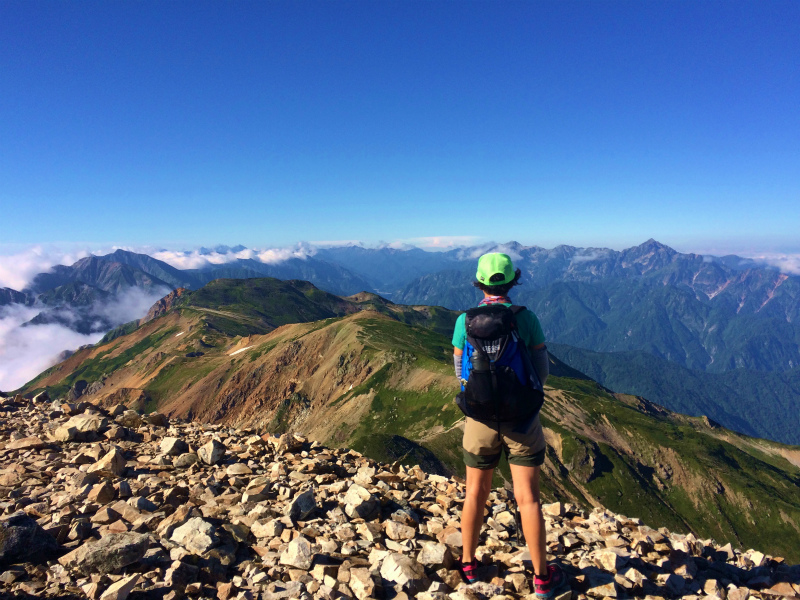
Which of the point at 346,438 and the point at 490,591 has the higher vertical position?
the point at 490,591

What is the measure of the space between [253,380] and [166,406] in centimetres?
3505

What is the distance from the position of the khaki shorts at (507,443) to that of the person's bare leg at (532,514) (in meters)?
0.17

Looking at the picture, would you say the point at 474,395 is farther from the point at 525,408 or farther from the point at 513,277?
the point at 513,277

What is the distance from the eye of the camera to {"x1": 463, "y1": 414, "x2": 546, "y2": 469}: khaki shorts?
6281mm

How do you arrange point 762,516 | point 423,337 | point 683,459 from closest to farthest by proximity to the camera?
point 762,516 < point 683,459 < point 423,337

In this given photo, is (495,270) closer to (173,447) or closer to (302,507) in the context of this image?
(302,507)

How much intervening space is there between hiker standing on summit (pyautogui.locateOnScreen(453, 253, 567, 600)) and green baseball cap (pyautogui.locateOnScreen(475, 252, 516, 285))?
0.02m

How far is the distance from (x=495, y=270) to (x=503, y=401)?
2.03 m

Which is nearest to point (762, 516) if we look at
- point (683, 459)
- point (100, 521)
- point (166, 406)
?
point (683, 459)

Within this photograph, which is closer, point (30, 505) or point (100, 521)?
point (100, 521)

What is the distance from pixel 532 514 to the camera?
6203mm

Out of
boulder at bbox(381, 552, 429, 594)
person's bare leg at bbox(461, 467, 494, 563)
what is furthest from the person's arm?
boulder at bbox(381, 552, 429, 594)

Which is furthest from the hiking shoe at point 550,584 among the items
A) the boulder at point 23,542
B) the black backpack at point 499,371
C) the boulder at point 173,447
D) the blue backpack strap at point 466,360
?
the boulder at point 173,447

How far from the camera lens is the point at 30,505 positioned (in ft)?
29.4
